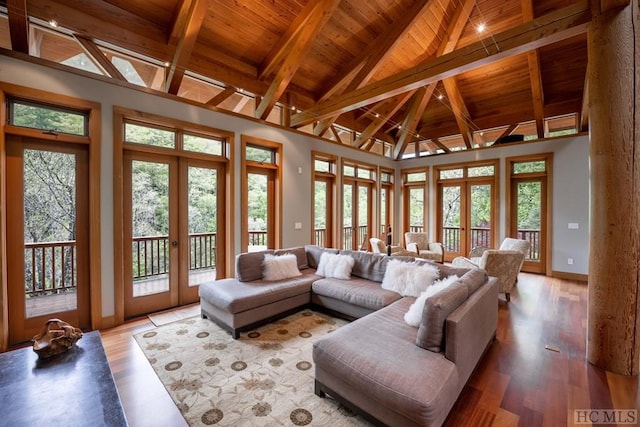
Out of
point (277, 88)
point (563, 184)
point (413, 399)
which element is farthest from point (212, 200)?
point (563, 184)

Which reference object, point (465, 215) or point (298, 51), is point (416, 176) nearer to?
point (465, 215)

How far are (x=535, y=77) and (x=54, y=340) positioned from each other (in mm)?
7453

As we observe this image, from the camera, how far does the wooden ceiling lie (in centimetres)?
306

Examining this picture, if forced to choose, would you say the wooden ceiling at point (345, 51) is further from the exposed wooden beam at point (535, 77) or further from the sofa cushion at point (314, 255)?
the sofa cushion at point (314, 255)

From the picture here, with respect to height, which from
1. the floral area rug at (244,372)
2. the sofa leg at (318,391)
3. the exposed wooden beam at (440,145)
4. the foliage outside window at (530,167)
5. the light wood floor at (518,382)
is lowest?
the light wood floor at (518,382)

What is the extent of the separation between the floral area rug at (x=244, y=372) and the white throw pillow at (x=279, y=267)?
594 millimetres

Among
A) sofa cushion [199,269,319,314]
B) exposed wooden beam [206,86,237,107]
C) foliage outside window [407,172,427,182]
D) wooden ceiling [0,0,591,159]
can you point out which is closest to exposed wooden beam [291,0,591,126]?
wooden ceiling [0,0,591,159]

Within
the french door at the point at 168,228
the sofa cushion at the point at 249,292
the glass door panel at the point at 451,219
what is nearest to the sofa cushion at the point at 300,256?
the sofa cushion at the point at 249,292

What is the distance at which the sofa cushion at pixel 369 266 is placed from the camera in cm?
363

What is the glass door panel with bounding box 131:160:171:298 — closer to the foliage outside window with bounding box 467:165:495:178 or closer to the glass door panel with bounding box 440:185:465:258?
the glass door panel with bounding box 440:185:465:258

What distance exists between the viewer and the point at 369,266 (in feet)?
12.3

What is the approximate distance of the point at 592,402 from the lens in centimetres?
200

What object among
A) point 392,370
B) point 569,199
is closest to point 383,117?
point 569,199

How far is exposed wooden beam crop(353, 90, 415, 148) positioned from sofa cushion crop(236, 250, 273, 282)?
4.21m
